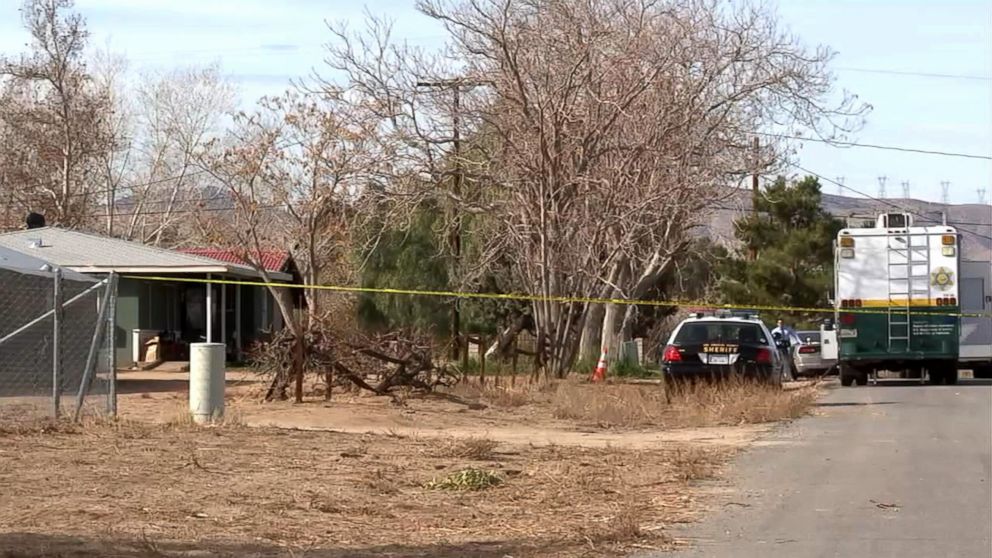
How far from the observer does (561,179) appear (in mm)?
26719

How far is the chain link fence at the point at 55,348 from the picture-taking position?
1606 centimetres

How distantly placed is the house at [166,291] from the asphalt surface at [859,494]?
59.7ft

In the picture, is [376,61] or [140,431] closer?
[140,431]

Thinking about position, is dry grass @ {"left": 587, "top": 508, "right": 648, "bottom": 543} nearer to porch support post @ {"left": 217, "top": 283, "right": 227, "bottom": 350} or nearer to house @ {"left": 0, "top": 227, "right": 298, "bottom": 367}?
house @ {"left": 0, "top": 227, "right": 298, "bottom": 367}

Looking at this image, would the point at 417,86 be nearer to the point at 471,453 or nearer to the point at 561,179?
the point at 561,179

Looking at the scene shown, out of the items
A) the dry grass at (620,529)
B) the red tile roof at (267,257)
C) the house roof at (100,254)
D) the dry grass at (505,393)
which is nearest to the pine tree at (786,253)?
the red tile roof at (267,257)

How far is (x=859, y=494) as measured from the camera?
1134 centimetres

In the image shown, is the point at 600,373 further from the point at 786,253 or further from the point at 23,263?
the point at 786,253

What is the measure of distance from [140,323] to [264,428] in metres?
23.3

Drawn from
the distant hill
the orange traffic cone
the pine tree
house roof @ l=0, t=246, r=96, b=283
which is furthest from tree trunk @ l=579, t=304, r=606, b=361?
house roof @ l=0, t=246, r=96, b=283

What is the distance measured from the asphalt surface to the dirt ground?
0.42 meters

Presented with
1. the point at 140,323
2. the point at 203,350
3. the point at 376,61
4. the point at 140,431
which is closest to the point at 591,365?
the point at 376,61

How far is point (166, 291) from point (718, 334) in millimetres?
22674

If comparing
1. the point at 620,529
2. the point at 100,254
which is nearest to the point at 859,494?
the point at 620,529
